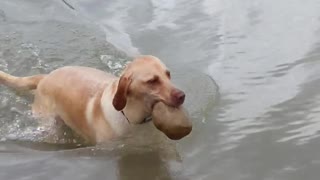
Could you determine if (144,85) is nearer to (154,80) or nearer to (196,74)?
(154,80)

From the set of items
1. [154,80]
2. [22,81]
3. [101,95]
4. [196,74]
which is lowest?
[22,81]

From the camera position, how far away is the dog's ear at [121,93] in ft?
15.3

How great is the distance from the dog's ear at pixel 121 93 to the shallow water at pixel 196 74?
44cm

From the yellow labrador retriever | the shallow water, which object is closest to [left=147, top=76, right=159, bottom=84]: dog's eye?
the yellow labrador retriever

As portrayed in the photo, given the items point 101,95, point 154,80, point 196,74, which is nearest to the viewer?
point 154,80

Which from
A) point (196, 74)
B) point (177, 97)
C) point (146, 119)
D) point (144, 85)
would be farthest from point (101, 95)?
point (196, 74)

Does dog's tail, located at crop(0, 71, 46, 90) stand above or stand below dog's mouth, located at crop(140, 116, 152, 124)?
below

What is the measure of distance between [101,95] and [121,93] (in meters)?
0.60

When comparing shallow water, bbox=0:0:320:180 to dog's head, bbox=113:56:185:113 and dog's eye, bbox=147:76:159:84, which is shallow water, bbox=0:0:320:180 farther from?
dog's eye, bbox=147:76:159:84

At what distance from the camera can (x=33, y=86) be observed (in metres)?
6.28

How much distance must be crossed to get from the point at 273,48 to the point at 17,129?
2.60 metres

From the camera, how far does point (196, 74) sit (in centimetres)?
621

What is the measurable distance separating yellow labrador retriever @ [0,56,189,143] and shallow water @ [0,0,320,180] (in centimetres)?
18

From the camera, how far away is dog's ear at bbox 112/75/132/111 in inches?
183
